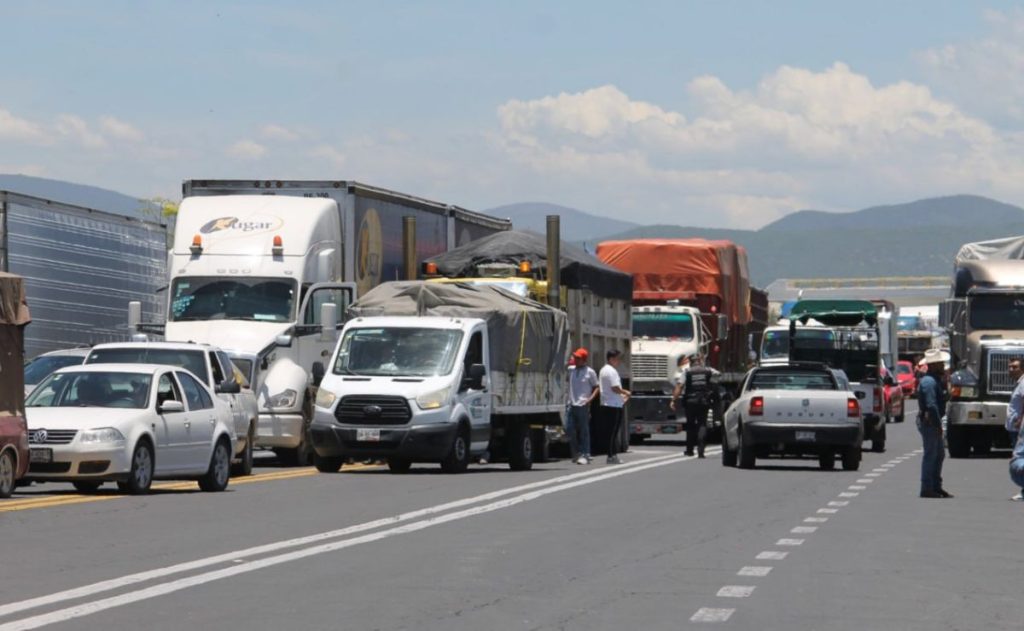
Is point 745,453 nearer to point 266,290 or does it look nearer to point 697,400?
point 697,400

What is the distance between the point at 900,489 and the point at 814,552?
10.2 metres

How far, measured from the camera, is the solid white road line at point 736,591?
1312 cm

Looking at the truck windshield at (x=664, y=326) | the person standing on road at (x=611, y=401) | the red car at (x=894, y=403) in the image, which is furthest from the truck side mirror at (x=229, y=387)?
the red car at (x=894, y=403)

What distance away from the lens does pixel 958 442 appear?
38844 millimetres

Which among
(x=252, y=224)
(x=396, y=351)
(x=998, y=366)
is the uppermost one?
(x=252, y=224)

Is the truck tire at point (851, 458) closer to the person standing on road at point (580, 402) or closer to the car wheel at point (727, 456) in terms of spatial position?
the car wheel at point (727, 456)

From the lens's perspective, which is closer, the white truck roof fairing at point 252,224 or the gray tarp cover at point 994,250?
the white truck roof fairing at point 252,224

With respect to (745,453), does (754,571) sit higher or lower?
lower

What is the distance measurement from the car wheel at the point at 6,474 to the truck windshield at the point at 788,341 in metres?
26.8

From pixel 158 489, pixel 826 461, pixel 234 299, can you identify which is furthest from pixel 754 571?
pixel 234 299

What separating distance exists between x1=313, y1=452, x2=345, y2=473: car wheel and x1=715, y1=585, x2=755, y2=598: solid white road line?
15.5 metres

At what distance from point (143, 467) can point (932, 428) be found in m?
8.86

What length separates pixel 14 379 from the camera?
856 inches

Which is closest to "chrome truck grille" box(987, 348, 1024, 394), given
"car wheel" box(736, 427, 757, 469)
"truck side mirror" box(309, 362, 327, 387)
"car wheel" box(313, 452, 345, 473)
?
"car wheel" box(736, 427, 757, 469)
